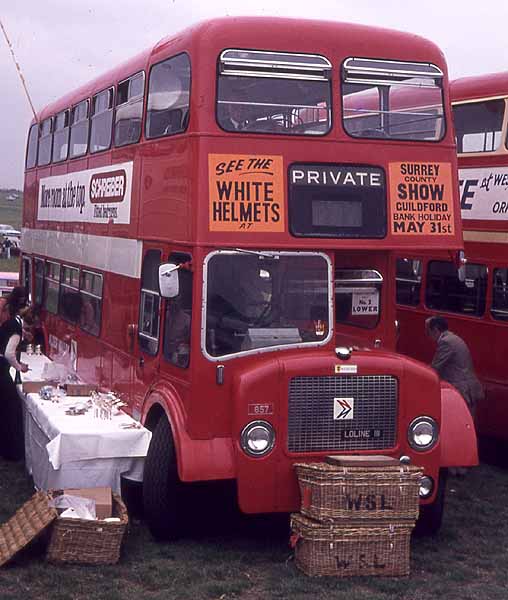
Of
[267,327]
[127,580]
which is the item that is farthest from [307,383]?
[127,580]

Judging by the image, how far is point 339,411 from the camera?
880 cm

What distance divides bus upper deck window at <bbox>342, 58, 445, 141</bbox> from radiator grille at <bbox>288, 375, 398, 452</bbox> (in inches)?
79.9

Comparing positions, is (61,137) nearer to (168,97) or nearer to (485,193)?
(168,97)

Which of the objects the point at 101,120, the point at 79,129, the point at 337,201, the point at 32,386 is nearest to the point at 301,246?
the point at 337,201

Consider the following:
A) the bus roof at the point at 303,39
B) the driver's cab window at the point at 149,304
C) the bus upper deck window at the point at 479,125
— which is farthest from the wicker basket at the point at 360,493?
the bus upper deck window at the point at 479,125

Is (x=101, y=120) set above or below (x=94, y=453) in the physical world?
above

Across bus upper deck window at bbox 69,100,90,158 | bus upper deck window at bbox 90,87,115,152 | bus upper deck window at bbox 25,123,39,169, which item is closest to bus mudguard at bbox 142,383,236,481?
bus upper deck window at bbox 90,87,115,152

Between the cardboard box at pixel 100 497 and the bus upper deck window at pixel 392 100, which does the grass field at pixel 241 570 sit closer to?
the cardboard box at pixel 100 497

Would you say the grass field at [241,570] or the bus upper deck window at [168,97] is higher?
the bus upper deck window at [168,97]

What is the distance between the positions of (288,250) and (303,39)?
1729mm

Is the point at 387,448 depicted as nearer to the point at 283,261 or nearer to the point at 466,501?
the point at 283,261

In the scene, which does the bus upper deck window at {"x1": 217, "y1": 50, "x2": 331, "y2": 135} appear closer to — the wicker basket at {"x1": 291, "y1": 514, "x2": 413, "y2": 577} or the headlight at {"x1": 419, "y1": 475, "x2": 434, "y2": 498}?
the headlight at {"x1": 419, "y1": 475, "x2": 434, "y2": 498}

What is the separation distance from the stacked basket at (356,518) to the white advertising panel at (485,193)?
5.04 m

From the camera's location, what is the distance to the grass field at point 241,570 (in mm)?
8062
